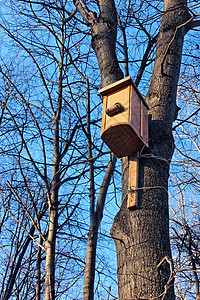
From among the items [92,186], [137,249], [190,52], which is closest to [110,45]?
[190,52]

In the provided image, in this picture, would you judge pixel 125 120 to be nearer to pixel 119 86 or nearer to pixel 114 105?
pixel 114 105

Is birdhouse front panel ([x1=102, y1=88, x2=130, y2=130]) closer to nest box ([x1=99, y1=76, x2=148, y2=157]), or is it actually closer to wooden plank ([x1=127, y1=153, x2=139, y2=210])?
nest box ([x1=99, y1=76, x2=148, y2=157])

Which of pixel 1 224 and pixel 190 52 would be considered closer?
pixel 190 52

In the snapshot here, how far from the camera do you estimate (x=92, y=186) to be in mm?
3617

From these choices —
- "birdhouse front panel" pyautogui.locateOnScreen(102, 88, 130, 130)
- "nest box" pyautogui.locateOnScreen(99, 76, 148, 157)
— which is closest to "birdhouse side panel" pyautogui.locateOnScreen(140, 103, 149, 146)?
"nest box" pyautogui.locateOnScreen(99, 76, 148, 157)

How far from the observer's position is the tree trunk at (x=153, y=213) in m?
1.76

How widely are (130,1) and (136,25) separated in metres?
0.85

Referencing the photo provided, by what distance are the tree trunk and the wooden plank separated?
0.03m

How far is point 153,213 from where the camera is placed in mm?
1961

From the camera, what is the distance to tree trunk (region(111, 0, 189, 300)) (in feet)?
5.76

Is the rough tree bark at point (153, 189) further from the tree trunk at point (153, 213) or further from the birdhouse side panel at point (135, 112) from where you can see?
the birdhouse side panel at point (135, 112)

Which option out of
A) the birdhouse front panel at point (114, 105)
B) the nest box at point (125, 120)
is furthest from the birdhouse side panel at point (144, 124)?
the birdhouse front panel at point (114, 105)

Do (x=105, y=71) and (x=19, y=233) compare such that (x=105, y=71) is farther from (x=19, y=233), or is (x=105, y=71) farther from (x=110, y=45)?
(x=19, y=233)

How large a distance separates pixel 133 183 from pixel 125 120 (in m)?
0.44
